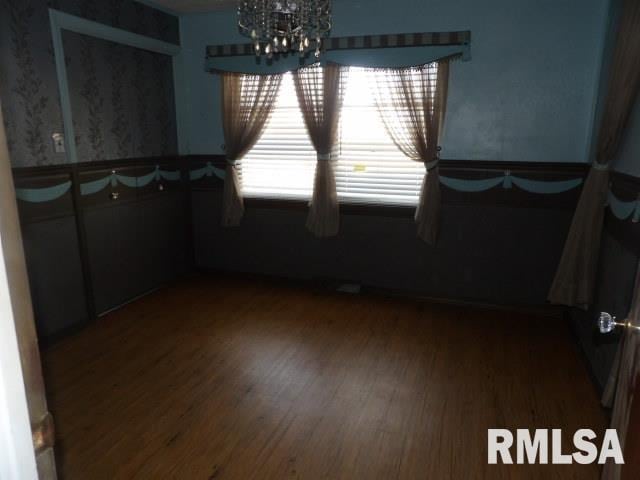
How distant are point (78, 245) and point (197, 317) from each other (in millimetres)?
1071

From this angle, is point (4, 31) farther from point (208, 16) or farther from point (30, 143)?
point (208, 16)

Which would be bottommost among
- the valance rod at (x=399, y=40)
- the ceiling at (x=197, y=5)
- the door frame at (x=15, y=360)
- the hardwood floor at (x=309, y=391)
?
the hardwood floor at (x=309, y=391)

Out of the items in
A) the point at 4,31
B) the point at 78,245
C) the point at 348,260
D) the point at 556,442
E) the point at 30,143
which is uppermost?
the point at 4,31

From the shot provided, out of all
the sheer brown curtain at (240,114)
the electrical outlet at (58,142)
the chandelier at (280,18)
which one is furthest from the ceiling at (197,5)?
the chandelier at (280,18)

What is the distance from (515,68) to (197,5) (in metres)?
2.76

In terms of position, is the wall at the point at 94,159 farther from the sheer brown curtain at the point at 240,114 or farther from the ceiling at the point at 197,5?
the sheer brown curtain at the point at 240,114

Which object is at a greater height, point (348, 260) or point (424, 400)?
point (348, 260)

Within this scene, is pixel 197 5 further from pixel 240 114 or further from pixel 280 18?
pixel 280 18

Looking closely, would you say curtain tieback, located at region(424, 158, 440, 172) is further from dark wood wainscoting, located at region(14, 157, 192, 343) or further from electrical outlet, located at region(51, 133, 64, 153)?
electrical outlet, located at region(51, 133, 64, 153)

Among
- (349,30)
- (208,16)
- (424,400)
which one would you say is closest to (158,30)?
(208,16)

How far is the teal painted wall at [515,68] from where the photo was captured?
3248 mm

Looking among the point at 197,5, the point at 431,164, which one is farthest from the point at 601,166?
the point at 197,5

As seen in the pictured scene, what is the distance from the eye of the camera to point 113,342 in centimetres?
322

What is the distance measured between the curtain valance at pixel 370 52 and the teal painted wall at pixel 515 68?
0.10m
